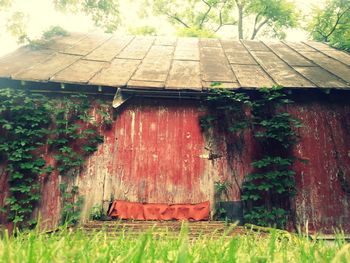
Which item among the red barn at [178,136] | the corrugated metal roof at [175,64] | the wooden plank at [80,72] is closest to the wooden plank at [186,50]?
the corrugated metal roof at [175,64]

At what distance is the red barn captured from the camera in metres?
6.38

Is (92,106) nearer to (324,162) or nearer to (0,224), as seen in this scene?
(0,224)

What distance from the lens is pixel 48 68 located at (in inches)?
265

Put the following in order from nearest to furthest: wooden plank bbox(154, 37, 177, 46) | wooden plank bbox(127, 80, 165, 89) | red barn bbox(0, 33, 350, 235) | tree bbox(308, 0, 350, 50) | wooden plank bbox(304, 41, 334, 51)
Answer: wooden plank bbox(127, 80, 165, 89)
red barn bbox(0, 33, 350, 235)
wooden plank bbox(304, 41, 334, 51)
wooden plank bbox(154, 37, 177, 46)
tree bbox(308, 0, 350, 50)

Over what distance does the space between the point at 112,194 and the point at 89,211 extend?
22.9 inches

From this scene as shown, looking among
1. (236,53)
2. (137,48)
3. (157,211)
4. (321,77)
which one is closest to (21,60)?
(137,48)

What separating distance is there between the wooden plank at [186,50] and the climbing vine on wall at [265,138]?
203 cm

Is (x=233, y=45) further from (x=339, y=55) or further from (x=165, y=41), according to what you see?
(x=339, y=55)

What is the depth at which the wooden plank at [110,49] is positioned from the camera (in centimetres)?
780

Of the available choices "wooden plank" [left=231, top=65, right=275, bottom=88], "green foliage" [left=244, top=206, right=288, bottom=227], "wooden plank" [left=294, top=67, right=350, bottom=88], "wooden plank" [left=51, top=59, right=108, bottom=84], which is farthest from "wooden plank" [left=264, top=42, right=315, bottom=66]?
"wooden plank" [left=51, top=59, right=108, bottom=84]

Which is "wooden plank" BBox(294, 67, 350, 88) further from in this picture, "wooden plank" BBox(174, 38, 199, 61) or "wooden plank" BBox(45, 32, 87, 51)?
"wooden plank" BBox(45, 32, 87, 51)

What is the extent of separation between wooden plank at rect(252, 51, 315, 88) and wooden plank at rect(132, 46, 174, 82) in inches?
96.9

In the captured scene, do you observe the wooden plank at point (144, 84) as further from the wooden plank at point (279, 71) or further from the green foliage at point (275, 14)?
the green foliage at point (275, 14)

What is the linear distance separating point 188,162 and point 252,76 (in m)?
2.47
